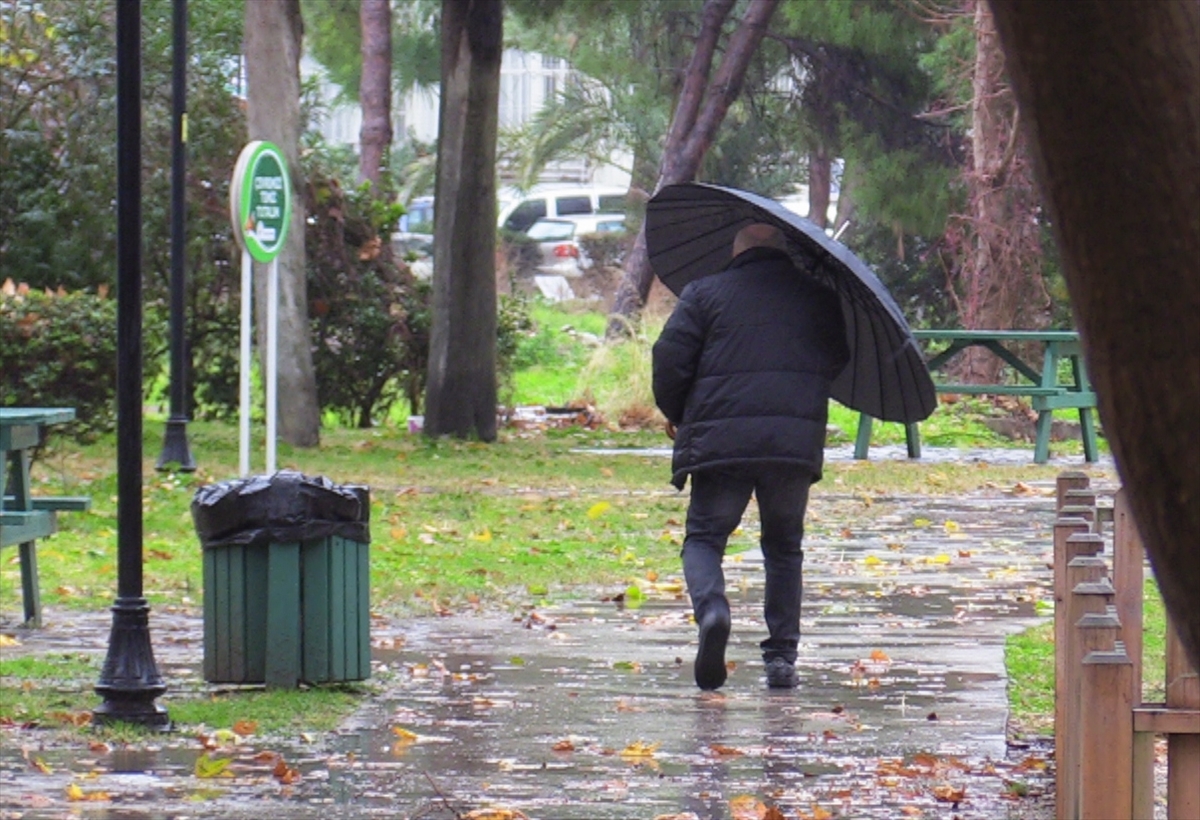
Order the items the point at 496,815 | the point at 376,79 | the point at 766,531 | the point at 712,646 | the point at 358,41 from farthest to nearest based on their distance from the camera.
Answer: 1. the point at 358,41
2. the point at 376,79
3. the point at 766,531
4. the point at 712,646
5. the point at 496,815

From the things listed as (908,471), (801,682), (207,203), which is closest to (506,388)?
(207,203)

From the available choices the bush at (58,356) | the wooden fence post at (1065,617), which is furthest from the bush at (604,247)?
the wooden fence post at (1065,617)

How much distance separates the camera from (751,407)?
832cm

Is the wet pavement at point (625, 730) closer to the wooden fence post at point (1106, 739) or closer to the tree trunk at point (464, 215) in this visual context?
the wooden fence post at point (1106, 739)

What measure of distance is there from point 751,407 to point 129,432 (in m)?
2.38

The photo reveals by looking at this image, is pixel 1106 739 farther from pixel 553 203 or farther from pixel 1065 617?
pixel 553 203

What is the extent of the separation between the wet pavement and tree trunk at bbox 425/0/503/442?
9.83 m

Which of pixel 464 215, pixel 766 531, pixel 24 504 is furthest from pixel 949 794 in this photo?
pixel 464 215

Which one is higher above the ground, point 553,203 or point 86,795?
point 553,203

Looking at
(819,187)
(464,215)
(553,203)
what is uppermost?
(553,203)

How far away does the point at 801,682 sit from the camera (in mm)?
8648

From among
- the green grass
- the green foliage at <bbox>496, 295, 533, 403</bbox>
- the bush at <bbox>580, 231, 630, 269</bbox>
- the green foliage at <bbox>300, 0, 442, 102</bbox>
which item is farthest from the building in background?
the green grass

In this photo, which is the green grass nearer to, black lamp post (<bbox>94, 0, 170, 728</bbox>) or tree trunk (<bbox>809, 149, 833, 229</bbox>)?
black lamp post (<bbox>94, 0, 170, 728</bbox>)

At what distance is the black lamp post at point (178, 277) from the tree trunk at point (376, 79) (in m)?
17.7
